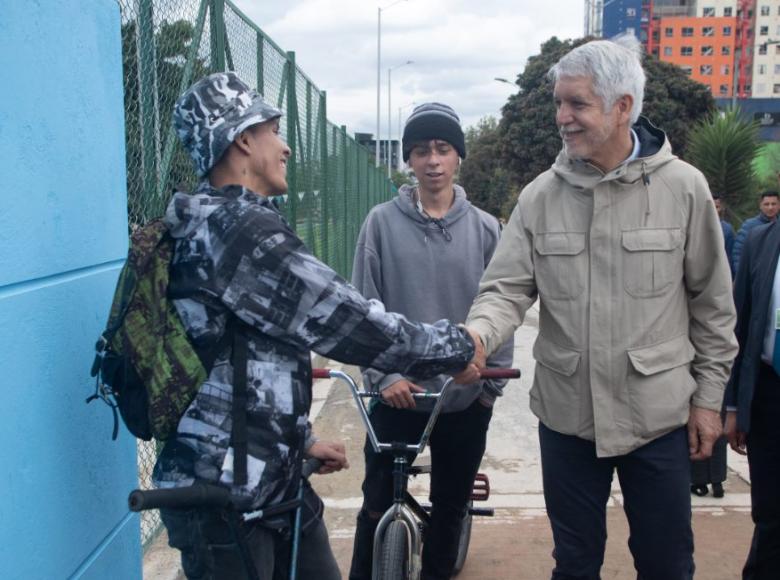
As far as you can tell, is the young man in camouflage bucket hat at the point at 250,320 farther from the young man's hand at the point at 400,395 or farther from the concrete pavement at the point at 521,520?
the concrete pavement at the point at 521,520

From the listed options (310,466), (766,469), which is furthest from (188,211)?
(766,469)

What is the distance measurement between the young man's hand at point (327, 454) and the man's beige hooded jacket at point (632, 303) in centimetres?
58

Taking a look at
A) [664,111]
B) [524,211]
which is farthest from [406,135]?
[664,111]

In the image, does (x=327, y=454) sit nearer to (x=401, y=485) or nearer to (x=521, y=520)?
(x=401, y=485)

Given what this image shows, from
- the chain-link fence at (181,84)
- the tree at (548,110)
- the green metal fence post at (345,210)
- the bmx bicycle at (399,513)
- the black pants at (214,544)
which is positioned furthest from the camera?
the tree at (548,110)

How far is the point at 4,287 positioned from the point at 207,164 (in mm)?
557

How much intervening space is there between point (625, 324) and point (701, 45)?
110m

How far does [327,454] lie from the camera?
2430 millimetres

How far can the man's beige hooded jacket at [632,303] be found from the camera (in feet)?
8.63

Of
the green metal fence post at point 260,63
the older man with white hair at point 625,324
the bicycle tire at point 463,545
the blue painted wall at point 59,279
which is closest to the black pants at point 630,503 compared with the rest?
the older man with white hair at point 625,324

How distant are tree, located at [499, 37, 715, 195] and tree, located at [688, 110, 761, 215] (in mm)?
12691

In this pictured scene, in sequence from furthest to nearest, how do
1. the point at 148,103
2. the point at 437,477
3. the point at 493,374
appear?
the point at 148,103, the point at 437,477, the point at 493,374

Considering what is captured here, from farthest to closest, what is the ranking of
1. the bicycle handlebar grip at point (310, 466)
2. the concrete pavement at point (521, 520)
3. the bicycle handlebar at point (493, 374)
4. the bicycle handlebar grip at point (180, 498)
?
the concrete pavement at point (521, 520) < the bicycle handlebar at point (493, 374) < the bicycle handlebar grip at point (310, 466) < the bicycle handlebar grip at point (180, 498)

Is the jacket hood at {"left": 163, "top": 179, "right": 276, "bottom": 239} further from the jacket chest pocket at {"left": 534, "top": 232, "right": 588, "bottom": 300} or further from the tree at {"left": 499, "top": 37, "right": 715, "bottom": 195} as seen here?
the tree at {"left": 499, "top": 37, "right": 715, "bottom": 195}
